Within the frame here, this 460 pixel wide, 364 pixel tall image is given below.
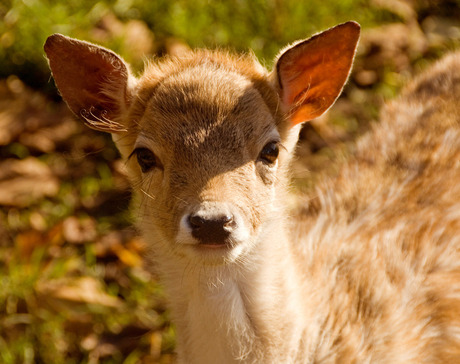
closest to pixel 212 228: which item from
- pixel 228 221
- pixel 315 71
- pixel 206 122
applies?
pixel 228 221

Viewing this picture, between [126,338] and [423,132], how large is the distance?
7.07ft

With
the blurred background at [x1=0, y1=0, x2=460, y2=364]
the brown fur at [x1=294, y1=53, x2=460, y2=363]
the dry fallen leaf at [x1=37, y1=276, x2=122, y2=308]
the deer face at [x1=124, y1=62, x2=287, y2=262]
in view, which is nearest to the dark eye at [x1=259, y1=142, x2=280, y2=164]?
the deer face at [x1=124, y1=62, x2=287, y2=262]

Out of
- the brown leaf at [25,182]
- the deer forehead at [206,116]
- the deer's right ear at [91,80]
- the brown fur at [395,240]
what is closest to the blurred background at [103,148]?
the brown leaf at [25,182]

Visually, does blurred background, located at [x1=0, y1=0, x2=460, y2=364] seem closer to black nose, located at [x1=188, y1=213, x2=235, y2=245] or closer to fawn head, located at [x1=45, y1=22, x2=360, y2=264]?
fawn head, located at [x1=45, y1=22, x2=360, y2=264]

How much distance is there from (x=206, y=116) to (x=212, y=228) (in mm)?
536

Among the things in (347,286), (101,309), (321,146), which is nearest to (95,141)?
(101,309)

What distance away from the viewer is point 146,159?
319cm

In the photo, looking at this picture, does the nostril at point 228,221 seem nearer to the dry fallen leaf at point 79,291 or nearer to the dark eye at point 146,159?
the dark eye at point 146,159

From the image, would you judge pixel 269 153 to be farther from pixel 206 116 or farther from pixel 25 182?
pixel 25 182

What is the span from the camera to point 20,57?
534 cm

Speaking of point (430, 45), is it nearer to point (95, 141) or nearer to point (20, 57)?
point (95, 141)

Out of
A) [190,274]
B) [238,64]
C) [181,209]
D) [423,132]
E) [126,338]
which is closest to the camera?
[181,209]

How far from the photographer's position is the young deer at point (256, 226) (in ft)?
9.72

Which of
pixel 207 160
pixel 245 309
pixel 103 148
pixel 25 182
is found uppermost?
pixel 103 148
